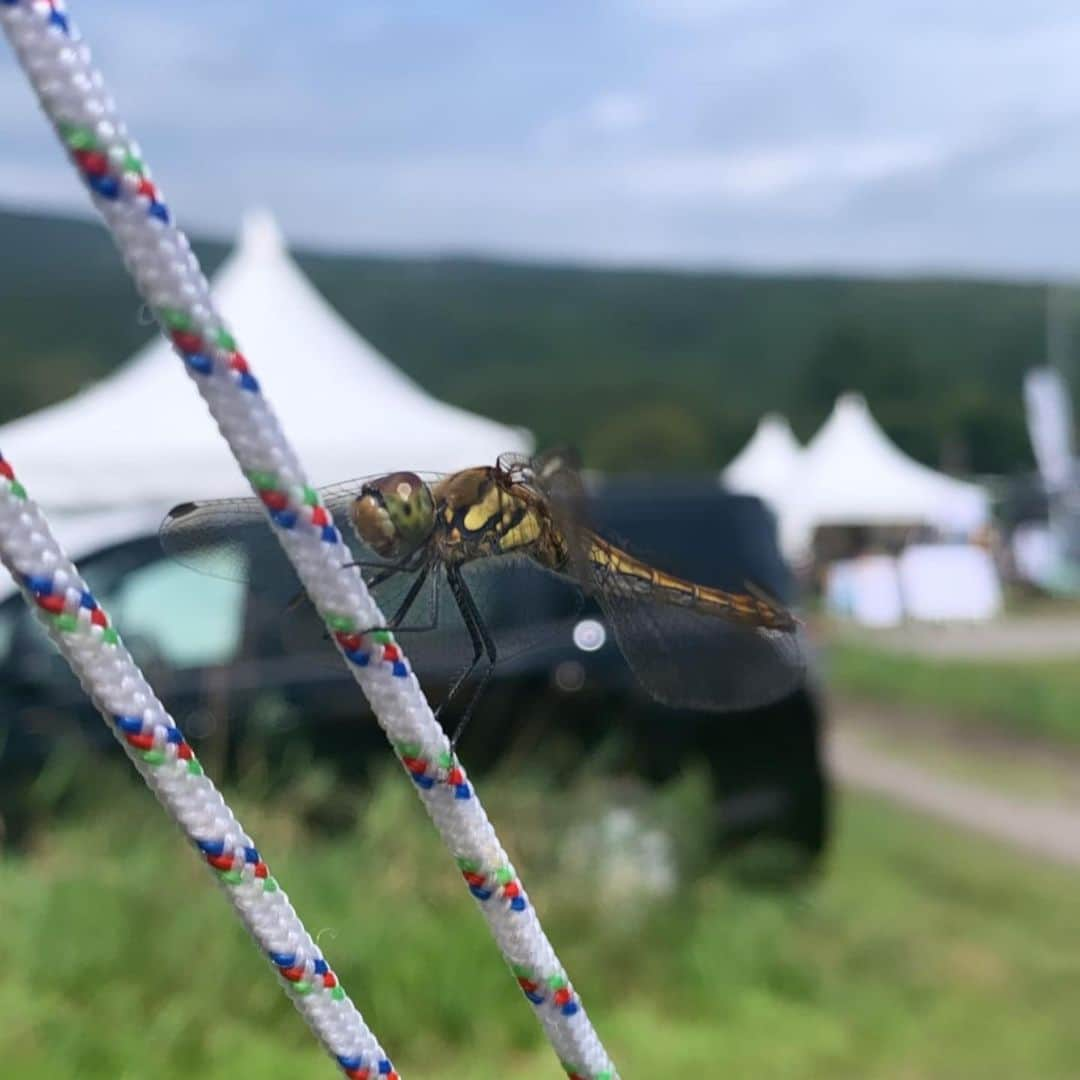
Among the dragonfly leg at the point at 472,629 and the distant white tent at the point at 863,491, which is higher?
the dragonfly leg at the point at 472,629

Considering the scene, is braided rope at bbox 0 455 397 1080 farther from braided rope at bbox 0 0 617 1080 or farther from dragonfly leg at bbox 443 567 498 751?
dragonfly leg at bbox 443 567 498 751

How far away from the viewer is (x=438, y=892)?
16.4 feet

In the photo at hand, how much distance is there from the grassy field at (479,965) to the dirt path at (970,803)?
88.6 inches

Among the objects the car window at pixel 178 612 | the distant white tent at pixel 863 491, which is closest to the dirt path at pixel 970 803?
the car window at pixel 178 612

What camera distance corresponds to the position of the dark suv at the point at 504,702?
4902 millimetres

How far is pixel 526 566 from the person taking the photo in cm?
108

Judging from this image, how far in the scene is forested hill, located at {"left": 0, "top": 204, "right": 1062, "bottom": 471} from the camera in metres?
31.4

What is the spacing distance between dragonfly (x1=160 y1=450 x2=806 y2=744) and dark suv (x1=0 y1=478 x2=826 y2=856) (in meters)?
2.85

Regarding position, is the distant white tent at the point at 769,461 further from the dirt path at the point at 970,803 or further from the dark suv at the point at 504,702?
the dark suv at the point at 504,702

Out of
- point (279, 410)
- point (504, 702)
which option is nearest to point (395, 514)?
point (504, 702)

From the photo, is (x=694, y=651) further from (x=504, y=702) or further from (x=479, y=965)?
(x=504, y=702)

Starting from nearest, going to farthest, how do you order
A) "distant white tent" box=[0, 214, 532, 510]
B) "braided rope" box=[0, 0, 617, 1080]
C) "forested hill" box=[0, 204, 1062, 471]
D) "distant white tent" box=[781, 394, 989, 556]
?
"braided rope" box=[0, 0, 617, 1080] → "distant white tent" box=[0, 214, 532, 510] → "distant white tent" box=[781, 394, 989, 556] → "forested hill" box=[0, 204, 1062, 471]

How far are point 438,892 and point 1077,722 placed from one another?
7825 millimetres

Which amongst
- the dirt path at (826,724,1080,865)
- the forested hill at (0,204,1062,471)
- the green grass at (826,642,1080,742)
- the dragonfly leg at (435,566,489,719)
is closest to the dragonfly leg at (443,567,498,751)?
the dragonfly leg at (435,566,489,719)
